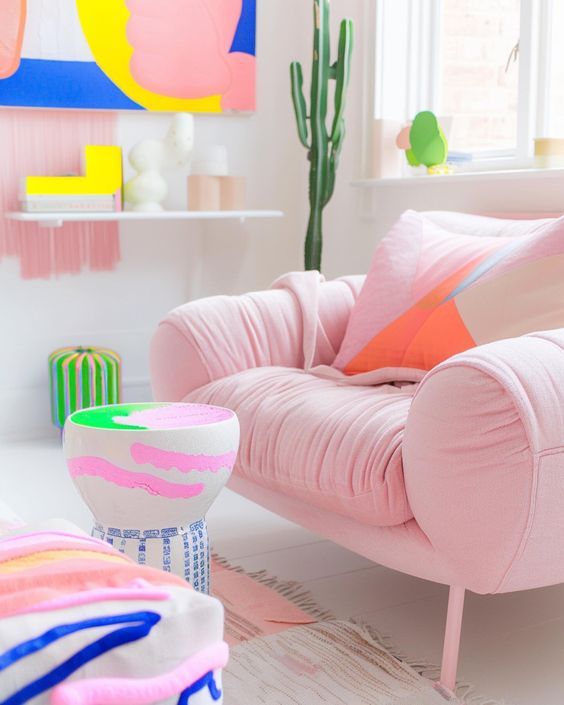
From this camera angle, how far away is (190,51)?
341cm

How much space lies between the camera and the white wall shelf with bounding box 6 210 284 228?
310 cm

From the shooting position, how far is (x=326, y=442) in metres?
1.72

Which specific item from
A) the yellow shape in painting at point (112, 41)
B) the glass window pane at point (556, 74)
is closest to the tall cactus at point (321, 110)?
the yellow shape in painting at point (112, 41)

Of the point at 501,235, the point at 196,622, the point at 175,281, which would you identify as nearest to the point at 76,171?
the point at 175,281

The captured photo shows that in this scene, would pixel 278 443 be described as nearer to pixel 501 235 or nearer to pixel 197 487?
pixel 197 487

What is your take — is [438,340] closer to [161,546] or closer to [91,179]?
[161,546]

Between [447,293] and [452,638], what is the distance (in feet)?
2.61

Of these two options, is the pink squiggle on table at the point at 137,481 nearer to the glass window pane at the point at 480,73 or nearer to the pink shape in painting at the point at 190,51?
the glass window pane at the point at 480,73

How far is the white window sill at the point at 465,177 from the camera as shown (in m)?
2.67

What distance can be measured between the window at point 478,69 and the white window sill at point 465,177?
0.51 feet

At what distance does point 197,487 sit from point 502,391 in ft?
1.53

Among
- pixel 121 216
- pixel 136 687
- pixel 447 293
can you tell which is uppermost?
pixel 121 216

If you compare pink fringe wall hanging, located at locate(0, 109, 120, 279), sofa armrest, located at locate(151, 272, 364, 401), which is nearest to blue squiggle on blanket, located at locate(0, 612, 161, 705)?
sofa armrest, located at locate(151, 272, 364, 401)

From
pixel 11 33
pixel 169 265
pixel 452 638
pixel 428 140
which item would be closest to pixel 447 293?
pixel 452 638
